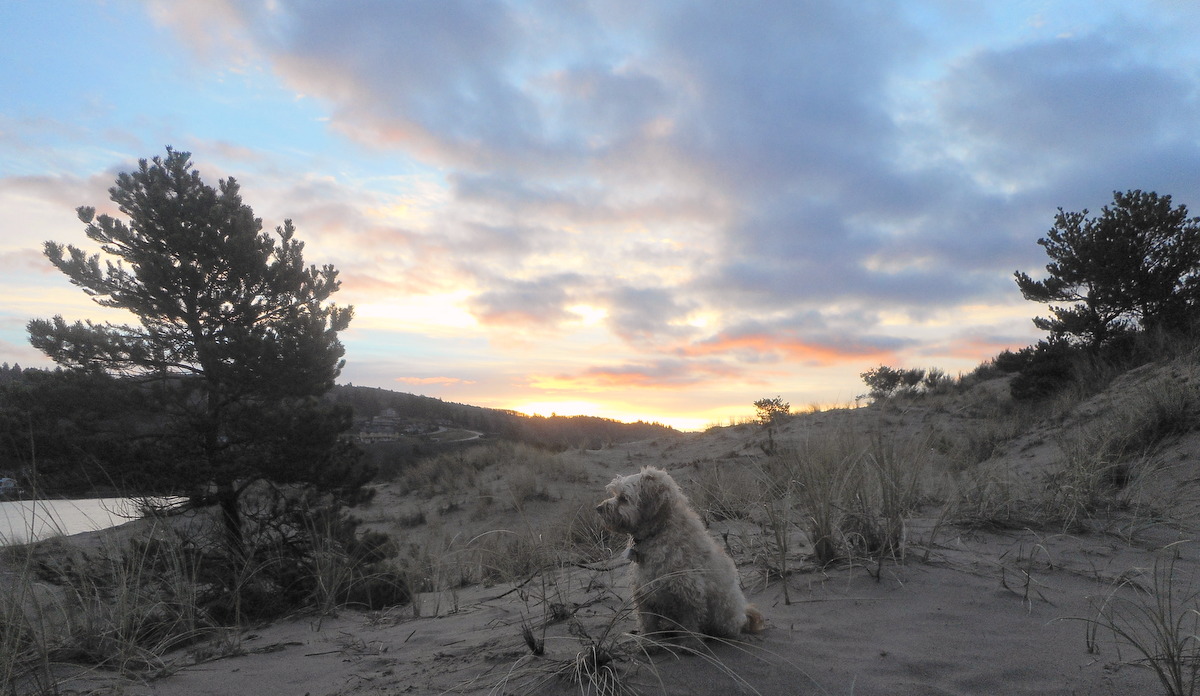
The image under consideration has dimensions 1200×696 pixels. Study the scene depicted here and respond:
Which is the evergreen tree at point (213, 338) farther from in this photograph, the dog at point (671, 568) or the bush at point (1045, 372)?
the bush at point (1045, 372)

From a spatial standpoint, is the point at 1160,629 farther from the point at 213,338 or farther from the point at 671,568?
the point at 213,338

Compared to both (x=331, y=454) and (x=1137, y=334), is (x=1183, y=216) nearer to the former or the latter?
(x=1137, y=334)

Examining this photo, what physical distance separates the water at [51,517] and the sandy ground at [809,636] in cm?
113

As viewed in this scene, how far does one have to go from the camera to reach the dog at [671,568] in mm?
2939

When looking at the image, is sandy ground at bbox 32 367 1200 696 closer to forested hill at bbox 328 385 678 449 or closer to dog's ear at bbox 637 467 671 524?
dog's ear at bbox 637 467 671 524

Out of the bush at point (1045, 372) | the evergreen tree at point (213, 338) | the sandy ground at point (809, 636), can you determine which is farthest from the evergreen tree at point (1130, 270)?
the evergreen tree at point (213, 338)

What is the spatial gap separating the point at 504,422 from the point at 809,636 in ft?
125

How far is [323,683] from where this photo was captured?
3.37 metres

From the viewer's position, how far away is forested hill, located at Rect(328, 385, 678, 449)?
28.5 m

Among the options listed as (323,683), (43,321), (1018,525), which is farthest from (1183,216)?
(43,321)

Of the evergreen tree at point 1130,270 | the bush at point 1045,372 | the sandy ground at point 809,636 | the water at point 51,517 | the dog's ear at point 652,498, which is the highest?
the evergreen tree at point 1130,270

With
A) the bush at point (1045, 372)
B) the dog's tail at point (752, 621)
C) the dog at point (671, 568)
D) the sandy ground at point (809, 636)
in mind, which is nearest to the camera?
the sandy ground at point (809, 636)

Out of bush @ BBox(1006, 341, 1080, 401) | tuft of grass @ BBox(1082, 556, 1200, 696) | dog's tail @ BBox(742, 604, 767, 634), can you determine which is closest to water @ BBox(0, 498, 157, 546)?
dog's tail @ BBox(742, 604, 767, 634)

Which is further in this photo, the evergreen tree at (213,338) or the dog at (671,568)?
the evergreen tree at (213,338)
